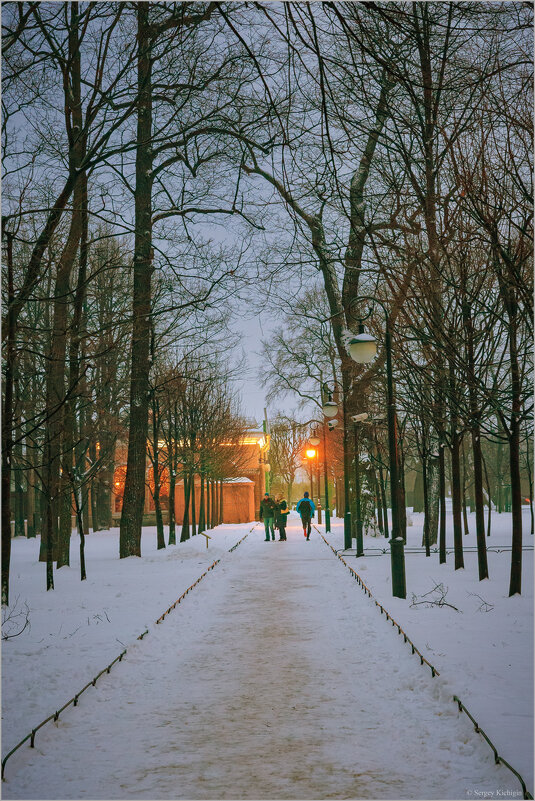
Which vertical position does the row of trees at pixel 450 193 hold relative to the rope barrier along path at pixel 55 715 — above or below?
above

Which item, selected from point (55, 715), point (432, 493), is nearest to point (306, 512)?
point (432, 493)

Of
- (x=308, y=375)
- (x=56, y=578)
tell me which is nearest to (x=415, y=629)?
(x=56, y=578)

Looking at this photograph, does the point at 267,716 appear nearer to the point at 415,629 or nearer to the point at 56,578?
the point at 415,629

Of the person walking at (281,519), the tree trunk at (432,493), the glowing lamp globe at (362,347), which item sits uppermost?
the glowing lamp globe at (362,347)

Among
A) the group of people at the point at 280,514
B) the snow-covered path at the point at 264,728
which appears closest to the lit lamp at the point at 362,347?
the snow-covered path at the point at 264,728

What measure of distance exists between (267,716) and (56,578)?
11.0m

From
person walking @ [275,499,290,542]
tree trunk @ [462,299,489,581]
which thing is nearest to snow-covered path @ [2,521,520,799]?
tree trunk @ [462,299,489,581]

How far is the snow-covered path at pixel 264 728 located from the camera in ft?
14.4

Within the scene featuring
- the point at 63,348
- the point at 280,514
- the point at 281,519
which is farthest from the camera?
the point at 280,514

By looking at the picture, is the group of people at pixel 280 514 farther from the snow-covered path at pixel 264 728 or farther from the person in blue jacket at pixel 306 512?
the snow-covered path at pixel 264 728

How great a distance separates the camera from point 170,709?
605cm

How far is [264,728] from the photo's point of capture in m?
5.51

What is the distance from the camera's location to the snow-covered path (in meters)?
4.40

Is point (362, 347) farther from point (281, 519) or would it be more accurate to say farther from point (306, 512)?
point (306, 512)
